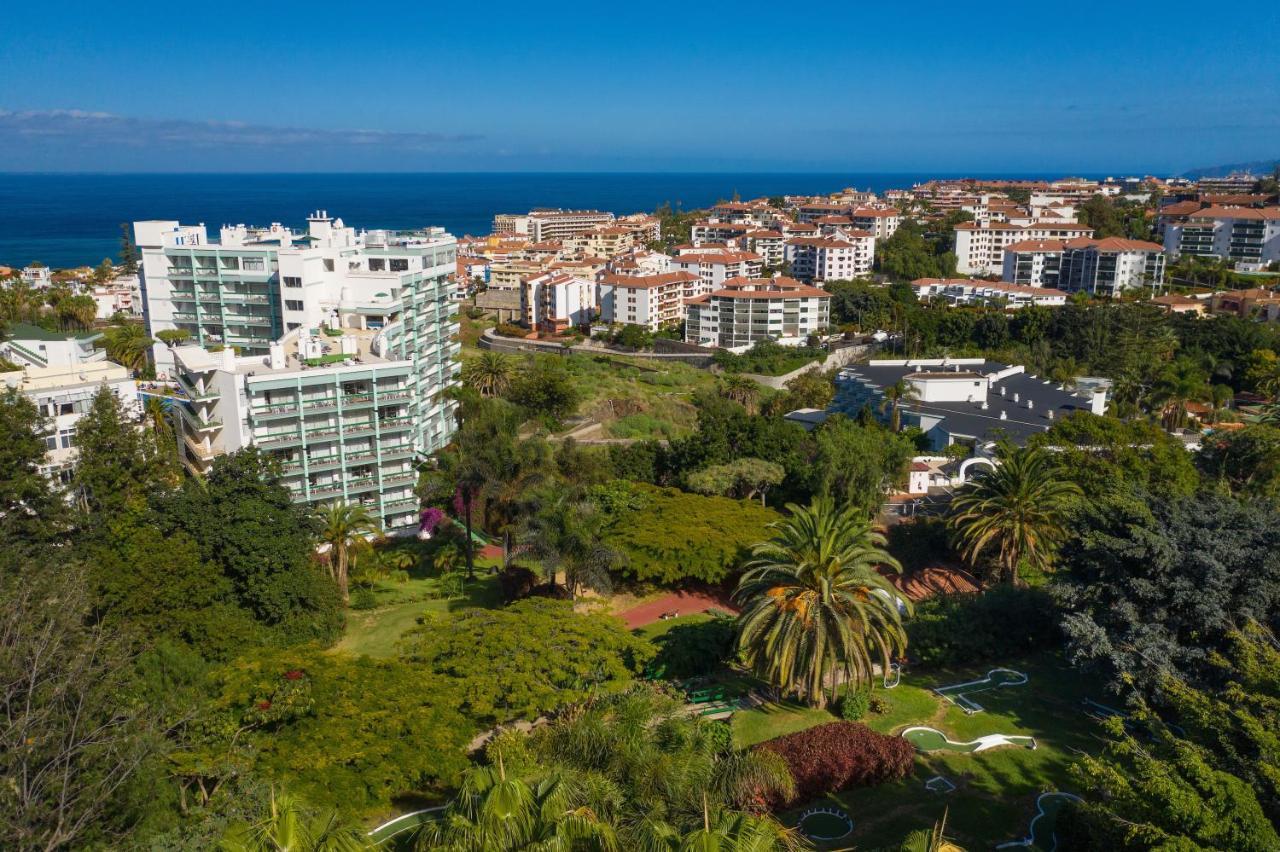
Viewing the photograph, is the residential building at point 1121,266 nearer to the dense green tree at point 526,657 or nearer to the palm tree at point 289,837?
the dense green tree at point 526,657

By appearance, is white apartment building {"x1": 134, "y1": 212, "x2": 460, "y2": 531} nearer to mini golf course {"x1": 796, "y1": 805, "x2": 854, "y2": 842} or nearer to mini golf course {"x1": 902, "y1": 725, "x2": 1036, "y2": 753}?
mini golf course {"x1": 796, "y1": 805, "x2": 854, "y2": 842}

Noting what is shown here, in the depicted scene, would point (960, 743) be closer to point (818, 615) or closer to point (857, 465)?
point (818, 615)

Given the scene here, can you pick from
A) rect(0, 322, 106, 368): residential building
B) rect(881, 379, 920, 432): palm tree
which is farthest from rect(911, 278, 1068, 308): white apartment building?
rect(0, 322, 106, 368): residential building

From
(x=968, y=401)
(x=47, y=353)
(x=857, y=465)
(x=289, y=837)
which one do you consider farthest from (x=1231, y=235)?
(x=289, y=837)

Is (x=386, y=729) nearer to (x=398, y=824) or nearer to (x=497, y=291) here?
(x=398, y=824)

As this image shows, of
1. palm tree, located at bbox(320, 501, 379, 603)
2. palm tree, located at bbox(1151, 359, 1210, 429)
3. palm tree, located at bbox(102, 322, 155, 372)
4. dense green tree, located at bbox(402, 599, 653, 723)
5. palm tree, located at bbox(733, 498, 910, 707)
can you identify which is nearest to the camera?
dense green tree, located at bbox(402, 599, 653, 723)

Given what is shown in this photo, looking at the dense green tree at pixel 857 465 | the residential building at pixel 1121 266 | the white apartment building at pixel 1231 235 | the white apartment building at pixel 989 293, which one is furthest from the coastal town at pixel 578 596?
the white apartment building at pixel 1231 235
